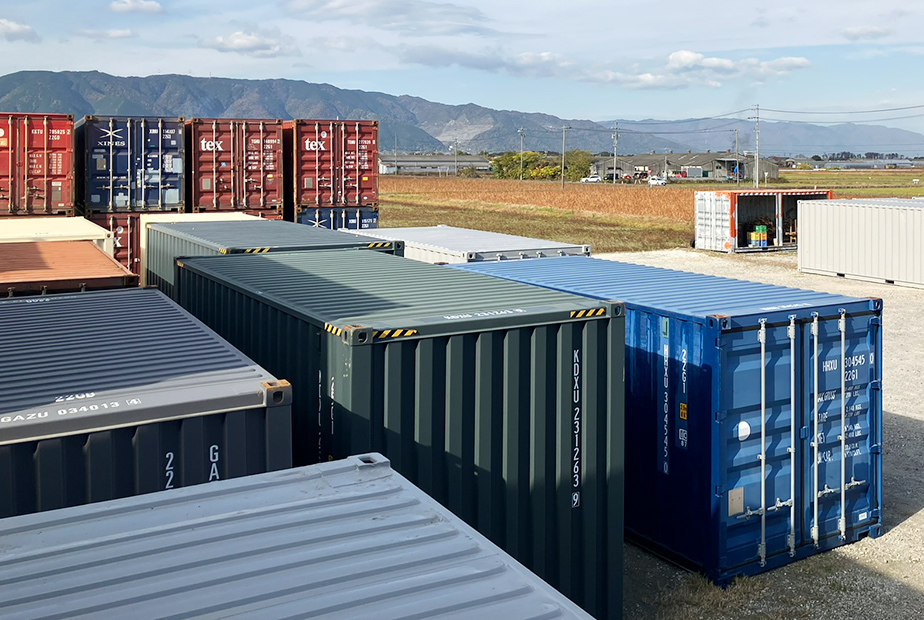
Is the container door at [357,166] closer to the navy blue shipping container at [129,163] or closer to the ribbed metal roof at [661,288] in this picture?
the navy blue shipping container at [129,163]

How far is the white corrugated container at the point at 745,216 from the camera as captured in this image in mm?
36000

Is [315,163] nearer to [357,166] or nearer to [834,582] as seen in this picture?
[357,166]

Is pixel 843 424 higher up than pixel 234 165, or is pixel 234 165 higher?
pixel 234 165

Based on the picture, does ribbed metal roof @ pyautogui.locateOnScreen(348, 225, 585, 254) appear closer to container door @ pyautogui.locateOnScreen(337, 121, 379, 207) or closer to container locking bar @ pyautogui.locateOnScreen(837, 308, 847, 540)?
container door @ pyautogui.locateOnScreen(337, 121, 379, 207)

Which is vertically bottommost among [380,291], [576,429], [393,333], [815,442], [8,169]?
[815,442]

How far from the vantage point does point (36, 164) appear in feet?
61.4

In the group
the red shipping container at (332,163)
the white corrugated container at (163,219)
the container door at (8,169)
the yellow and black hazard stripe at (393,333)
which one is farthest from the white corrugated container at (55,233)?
the yellow and black hazard stripe at (393,333)

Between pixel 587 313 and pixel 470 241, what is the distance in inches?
369

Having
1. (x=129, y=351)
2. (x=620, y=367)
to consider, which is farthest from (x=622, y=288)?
(x=129, y=351)

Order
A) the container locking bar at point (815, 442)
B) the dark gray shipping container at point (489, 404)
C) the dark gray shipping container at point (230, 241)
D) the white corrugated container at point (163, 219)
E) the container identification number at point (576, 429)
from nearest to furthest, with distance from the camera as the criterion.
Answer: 1. the dark gray shipping container at point (489, 404)
2. the container identification number at point (576, 429)
3. the container locking bar at point (815, 442)
4. the dark gray shipping container at point (230, 241)
5. the white corrugated container at point (163, 219)

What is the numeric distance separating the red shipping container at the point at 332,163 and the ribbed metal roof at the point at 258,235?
6034mm

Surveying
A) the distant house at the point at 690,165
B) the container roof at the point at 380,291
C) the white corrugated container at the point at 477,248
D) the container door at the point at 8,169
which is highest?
the distant house at the point at 690,165

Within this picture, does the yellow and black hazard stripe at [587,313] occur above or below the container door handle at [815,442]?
above

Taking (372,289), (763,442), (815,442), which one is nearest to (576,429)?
(372,289)
